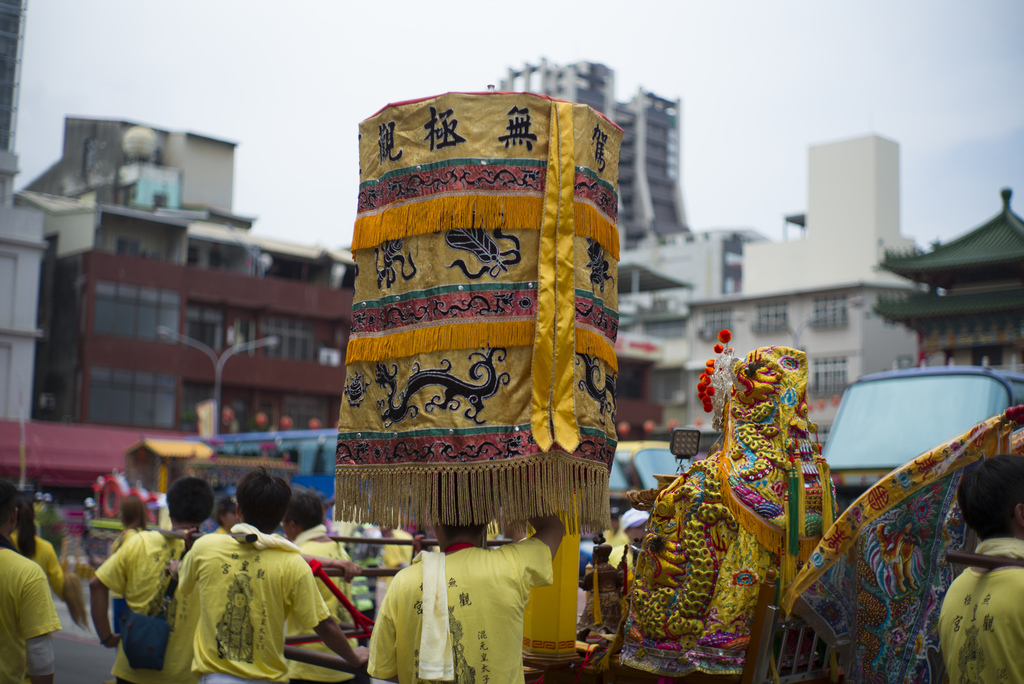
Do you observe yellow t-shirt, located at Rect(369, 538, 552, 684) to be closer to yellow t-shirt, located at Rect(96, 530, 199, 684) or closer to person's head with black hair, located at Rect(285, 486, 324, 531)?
yellow t-shirt, located at Rect(96, 530, 199, 684)

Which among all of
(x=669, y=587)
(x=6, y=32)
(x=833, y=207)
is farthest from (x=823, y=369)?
(x=669, y=587)

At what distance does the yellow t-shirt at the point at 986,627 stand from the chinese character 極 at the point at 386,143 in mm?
2424

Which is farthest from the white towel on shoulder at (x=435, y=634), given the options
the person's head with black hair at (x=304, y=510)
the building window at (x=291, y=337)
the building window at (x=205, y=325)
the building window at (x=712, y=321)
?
the building window at (x=712, y=321)

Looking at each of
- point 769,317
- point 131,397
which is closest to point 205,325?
point 131,397

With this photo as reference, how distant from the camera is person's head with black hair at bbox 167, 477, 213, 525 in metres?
5.24

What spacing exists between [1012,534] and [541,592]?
2014mm

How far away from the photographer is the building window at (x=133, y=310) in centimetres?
3494

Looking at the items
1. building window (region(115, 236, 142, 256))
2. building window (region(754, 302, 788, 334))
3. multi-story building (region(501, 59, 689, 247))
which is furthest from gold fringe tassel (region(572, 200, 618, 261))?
multi-story building (region(501, 59, 689, 247))

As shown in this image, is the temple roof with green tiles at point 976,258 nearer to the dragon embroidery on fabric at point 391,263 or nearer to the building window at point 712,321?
the building window at point 712,321

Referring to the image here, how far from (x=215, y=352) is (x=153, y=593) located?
34.5 m

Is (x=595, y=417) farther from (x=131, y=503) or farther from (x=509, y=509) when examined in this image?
(x=131, y=503)

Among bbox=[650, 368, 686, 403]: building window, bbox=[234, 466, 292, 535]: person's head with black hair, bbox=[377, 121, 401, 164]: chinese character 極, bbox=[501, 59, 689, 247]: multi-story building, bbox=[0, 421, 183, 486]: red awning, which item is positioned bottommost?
bbox=[0, 421, 183, 486]: red awning

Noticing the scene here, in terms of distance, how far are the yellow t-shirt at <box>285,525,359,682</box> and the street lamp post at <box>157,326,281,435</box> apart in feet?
102

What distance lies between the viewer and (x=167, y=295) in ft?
120
